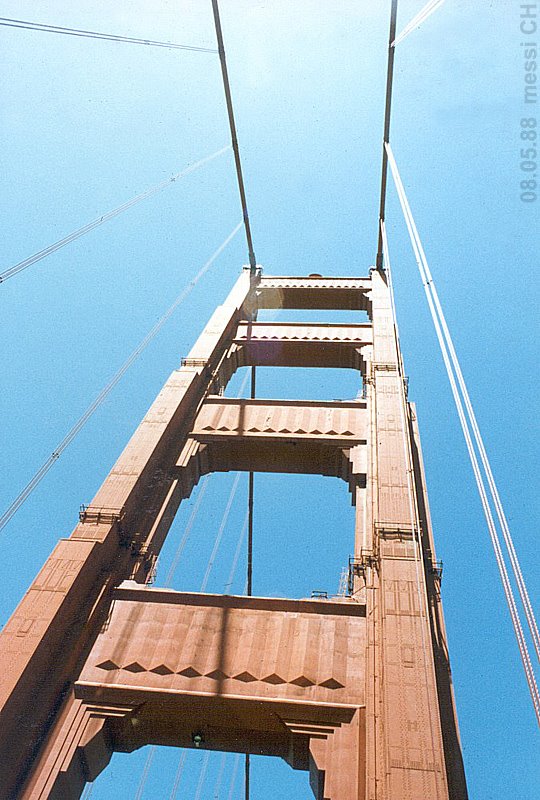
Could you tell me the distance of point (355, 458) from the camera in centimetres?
1727

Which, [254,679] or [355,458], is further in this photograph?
[355,458]

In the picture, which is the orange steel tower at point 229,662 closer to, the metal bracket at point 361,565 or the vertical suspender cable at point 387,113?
the metal bracket at point 361,565

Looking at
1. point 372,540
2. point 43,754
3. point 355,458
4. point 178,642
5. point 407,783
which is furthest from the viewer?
point 355,458

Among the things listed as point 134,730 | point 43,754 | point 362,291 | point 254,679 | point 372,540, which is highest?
point 362,291

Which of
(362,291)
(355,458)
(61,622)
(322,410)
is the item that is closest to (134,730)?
(61,622)

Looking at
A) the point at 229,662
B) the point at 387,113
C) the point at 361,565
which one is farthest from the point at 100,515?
the point at 387,113

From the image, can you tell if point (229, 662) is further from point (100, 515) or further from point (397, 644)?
point (100, 515)

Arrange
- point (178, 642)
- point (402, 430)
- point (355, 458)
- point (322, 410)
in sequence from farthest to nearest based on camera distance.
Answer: point (322, 410), point (355, 458), point (402, 430), point (178, 642)

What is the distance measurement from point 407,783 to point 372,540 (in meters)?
5.59

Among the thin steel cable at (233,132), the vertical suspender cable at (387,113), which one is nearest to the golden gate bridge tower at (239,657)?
the vertical suspender cable at (387,113)

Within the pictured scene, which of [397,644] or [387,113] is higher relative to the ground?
[387,113]

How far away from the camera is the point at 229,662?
10.6 metres

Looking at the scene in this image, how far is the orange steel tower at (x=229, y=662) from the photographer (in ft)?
29.3

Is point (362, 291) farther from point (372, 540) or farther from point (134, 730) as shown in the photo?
point (134, 730)
